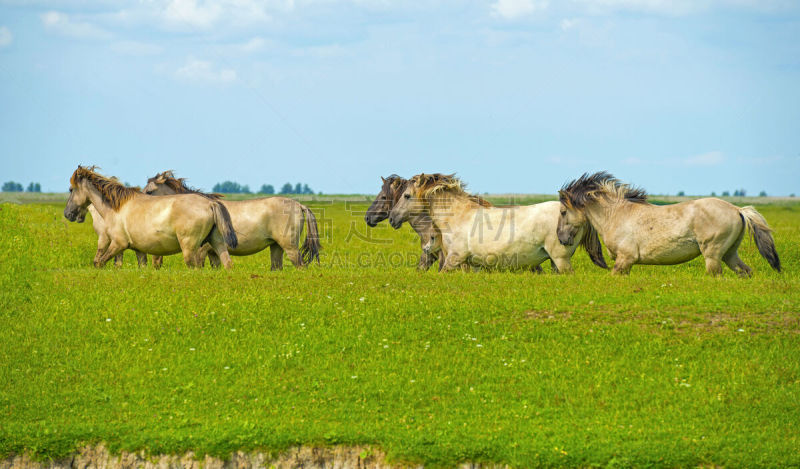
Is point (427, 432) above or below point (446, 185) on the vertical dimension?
below

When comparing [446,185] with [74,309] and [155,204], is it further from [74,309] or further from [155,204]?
[74,309]

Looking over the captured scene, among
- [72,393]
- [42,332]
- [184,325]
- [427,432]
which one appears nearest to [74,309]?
[42,332]

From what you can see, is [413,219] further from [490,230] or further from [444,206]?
[490,230]

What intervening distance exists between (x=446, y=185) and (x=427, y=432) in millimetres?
10443

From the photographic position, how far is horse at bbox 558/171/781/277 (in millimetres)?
17516

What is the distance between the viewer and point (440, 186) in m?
20.5

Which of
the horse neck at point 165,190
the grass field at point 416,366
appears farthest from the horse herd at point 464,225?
the horse neck at point 165,190

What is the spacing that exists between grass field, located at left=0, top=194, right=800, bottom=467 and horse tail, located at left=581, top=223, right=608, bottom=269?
1801 mm

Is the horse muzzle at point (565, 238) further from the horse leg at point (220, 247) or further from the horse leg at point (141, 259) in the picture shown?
the horse leg at point (141, 259)

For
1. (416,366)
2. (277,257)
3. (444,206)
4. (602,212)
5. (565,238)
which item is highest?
(444,206)

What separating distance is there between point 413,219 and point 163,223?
6.32m

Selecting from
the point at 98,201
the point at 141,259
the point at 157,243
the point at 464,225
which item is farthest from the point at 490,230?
the point at 98,201

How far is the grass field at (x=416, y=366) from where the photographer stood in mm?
10828

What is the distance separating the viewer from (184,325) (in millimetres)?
14789
